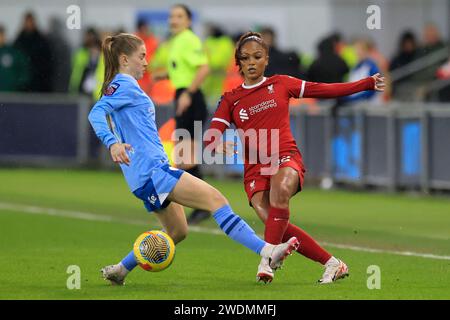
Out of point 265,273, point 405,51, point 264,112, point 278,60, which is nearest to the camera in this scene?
point 265,273

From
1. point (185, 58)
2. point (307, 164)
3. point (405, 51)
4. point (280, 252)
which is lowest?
point (307, 164)

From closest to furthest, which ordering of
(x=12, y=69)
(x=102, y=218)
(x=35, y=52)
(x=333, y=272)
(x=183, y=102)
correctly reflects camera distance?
(x=333, y=272) → (x=183, y=102) → (x=102, y=218) → (x=35, y=52) → (x=12, y=69)

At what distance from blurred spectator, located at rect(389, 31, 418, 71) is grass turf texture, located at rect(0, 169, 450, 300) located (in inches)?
210

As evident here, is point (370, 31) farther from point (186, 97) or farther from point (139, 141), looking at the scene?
point (139, 141)

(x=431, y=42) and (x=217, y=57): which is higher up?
(x=431, y=42)

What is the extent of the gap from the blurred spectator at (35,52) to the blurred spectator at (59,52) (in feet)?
1.04

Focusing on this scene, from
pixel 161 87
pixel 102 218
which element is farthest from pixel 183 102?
pixel 161 87

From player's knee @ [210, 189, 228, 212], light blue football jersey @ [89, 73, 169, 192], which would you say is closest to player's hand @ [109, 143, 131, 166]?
light blue football jersey @ [89, 73, 169, 192]

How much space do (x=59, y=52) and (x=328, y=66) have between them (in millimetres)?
7331

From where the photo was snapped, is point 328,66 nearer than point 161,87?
Yes

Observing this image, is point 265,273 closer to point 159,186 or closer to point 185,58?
point 159,186

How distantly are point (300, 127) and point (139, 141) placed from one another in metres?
11.7

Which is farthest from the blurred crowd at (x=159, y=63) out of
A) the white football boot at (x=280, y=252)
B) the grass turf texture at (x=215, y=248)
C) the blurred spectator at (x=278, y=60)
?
the white football boot at (x=280, y=252)

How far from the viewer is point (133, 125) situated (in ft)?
33.2
